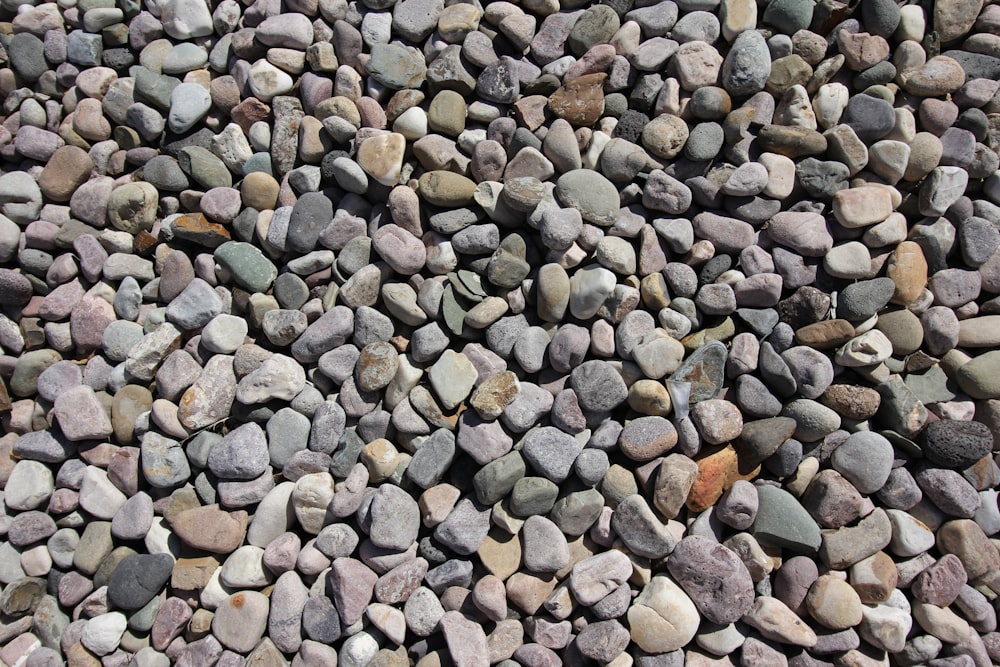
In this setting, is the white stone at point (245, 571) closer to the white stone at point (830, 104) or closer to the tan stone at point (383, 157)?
the tan stone at point (383, 157)

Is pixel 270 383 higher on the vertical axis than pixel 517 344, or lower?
lower

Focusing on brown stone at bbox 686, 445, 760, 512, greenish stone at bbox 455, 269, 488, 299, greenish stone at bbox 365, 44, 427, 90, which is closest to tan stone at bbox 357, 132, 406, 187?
greenish stone at bbox 365, 44, 427, 90

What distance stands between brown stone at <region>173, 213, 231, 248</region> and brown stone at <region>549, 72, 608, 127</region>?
0.78 metres

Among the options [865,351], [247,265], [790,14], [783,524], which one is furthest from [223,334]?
[790,14]

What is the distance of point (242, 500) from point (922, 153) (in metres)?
1.53

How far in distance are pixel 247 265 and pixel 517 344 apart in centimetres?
60

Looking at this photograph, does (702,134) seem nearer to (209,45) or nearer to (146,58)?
(209,45)

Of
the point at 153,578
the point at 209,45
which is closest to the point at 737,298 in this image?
the point at 153,578

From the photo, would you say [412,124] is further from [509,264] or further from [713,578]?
[713,578]

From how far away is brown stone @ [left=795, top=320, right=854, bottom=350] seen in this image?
116 centimetres

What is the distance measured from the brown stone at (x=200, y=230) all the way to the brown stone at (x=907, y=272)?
54.9 inches

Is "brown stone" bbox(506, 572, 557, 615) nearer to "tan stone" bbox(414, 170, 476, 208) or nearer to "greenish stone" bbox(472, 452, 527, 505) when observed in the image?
"greenish stone" bbox(472, 452, 527, 505)

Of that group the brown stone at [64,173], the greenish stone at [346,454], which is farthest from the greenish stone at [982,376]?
the brown stone at [64,173]

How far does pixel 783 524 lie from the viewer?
1098 millimetres
